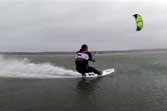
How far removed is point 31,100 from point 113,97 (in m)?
3.86

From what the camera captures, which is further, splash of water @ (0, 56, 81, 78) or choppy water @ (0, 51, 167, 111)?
splash of water @ (0, 56, 81, 78)

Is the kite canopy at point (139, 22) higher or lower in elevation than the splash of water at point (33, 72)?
higher

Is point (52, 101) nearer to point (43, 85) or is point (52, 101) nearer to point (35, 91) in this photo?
point (35, 91)

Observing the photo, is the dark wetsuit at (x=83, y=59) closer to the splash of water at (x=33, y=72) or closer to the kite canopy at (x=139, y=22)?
the splash of water at (x=33, y=72)

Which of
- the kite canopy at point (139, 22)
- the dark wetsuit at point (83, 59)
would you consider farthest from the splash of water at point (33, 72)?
the kite canopy at point (139, 22)

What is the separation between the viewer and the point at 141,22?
26453 mm

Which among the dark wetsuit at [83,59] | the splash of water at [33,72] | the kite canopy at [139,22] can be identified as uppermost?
the kite canopy at [139,22]

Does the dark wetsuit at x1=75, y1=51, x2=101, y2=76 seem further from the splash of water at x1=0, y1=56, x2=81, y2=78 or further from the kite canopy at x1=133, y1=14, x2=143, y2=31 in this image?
the kite canopy at x1=133, y1=14, x2=143, y2=31

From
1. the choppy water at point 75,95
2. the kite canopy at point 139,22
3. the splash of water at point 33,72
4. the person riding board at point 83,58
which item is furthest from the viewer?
the kite canopy at point 139,22

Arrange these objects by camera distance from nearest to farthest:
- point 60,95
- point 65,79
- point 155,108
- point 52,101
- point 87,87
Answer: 1. point 155,108
2. point 52,101
3. point 60,95
4. point 87,87
5. point 65,79


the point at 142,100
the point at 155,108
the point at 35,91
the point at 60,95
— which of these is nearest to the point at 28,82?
the point at 35,91

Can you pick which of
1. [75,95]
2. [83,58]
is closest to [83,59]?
[83,58]

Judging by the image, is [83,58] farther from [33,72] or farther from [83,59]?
[33,72]

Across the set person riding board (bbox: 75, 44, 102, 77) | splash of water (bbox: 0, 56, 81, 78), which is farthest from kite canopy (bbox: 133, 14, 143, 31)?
splash of water (bbox: 0, 56, 81, 78)
